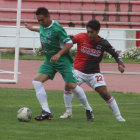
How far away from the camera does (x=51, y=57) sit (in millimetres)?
11367

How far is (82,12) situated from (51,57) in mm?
24486

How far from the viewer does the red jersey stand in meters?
11.5

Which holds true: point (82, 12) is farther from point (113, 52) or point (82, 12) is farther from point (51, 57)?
point (51, 57)

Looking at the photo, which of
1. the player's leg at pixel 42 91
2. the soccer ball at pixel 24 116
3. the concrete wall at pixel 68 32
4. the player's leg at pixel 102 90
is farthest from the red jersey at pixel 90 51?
the concrete wall at pixel 68 32

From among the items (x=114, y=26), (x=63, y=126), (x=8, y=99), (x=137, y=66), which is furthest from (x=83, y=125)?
(x=114, y=26)

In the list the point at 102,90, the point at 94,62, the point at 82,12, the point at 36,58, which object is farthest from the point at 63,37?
the point at 82,12

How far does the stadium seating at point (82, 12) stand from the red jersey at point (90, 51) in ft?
76.5

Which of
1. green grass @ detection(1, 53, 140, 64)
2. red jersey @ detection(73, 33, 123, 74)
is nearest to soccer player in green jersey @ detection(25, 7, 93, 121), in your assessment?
red jersey @ detection(73, 33, 123, 74)

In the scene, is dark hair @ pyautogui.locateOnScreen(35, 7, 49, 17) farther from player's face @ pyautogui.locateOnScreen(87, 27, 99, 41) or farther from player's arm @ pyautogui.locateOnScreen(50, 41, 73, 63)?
player's face @ pyautogui.locateOnScreen(87, 27, 99, 41)

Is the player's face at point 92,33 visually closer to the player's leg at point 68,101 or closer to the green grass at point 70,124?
the player's leg at point 68,101

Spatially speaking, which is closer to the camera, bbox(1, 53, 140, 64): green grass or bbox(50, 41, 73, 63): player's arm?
bbox(50, 41, 73, 63): player's arm

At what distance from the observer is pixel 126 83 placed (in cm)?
2008

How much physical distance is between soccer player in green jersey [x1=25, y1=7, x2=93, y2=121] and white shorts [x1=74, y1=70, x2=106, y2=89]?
14 cm

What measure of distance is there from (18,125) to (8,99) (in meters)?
4.24
